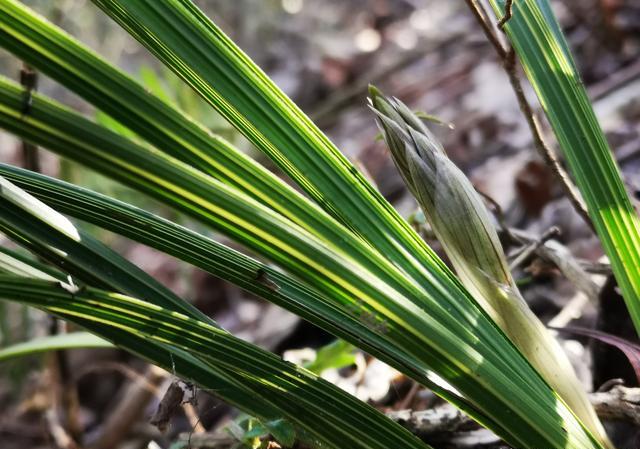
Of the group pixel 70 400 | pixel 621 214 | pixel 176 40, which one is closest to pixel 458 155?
pixel 70 400

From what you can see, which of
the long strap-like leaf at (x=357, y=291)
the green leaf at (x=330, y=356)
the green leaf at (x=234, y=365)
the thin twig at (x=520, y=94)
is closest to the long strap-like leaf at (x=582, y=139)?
the thin twig at (x=520, y=94)

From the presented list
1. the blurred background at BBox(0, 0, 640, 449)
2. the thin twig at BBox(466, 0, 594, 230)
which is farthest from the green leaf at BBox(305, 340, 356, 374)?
the thin twig at BBox(466, 0, 594, 230)

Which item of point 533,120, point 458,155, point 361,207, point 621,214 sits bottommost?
point 361,207

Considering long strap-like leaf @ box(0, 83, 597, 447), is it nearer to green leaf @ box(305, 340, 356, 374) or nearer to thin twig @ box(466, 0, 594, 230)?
thin twig @ box(466, 0, 594, 230)

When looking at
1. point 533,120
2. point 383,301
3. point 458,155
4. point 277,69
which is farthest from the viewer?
point 277,69

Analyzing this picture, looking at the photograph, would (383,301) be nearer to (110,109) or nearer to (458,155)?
(110,109)
